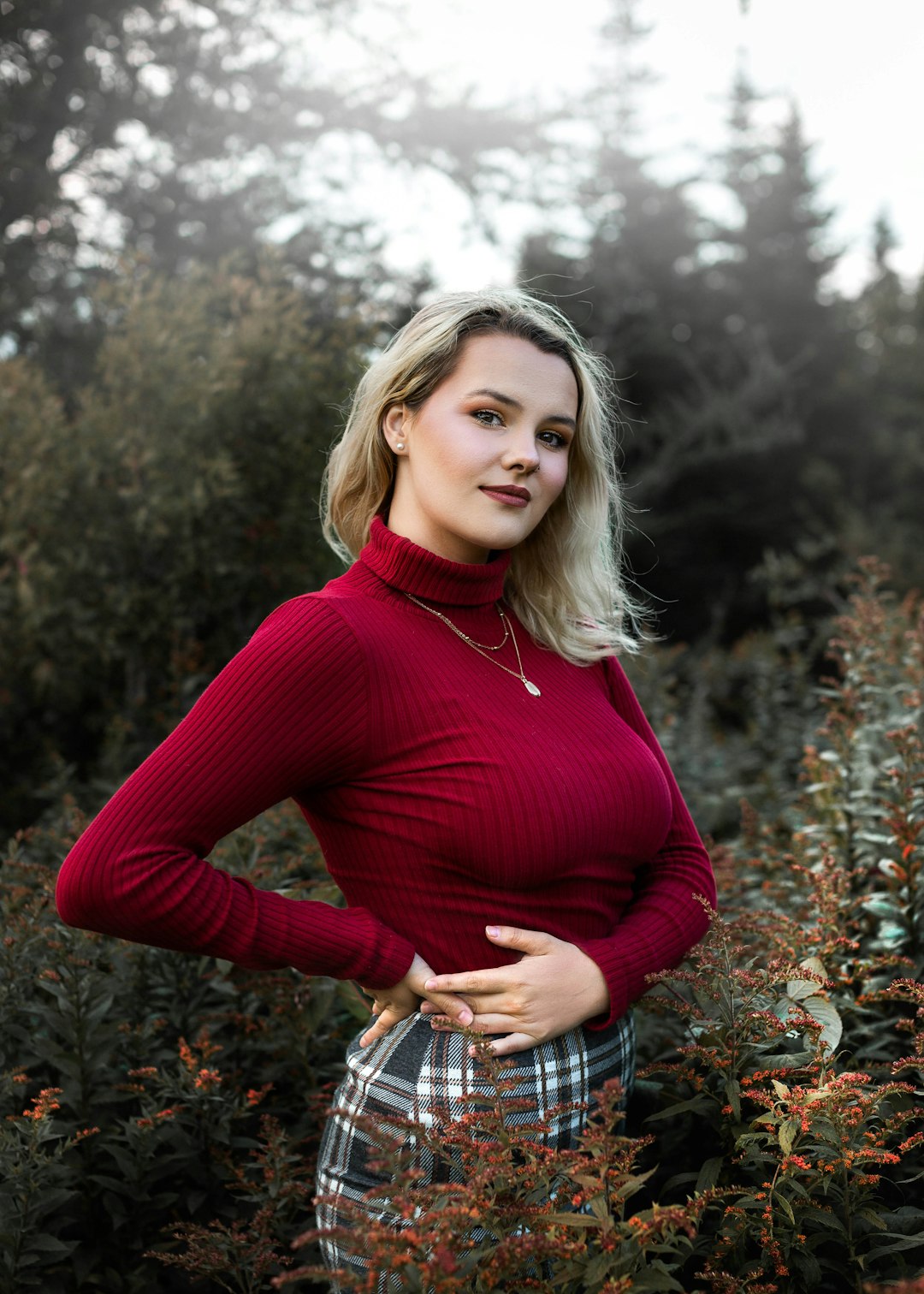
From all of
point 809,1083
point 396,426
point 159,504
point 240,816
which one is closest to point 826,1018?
point 809,1083

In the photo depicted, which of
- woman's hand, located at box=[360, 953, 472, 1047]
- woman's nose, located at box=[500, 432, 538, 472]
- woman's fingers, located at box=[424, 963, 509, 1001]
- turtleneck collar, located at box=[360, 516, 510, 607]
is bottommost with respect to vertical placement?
woman's hand, located at box=[360, 953, 472, 1047]

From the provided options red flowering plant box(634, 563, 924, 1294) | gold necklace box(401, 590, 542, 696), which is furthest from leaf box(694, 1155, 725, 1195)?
gold necklace box(401, 590, 542, 696)

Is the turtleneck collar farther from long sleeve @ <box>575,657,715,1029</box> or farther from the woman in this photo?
long sleeve @ <box>575,657,715,1029</box>

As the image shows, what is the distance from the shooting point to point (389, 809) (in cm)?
169

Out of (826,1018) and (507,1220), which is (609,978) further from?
(507,1220)

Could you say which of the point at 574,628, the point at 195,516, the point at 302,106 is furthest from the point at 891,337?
the point at 574,628

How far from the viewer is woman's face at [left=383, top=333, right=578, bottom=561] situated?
1897mm

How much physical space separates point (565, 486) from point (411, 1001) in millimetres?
1073

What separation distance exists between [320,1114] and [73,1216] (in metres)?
0.49

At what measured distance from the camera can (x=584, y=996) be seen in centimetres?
171

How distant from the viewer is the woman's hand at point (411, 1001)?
1645 millimetres

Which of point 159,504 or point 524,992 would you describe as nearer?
point 524,992

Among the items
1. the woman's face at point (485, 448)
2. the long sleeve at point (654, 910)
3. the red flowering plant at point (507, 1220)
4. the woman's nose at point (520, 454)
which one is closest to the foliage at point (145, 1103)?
the red flowering plant at point (507, 1220)

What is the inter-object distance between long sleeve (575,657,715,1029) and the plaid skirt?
110 mm
